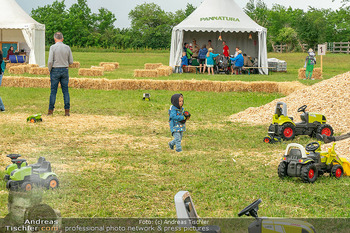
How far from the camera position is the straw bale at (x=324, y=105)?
38.0ft

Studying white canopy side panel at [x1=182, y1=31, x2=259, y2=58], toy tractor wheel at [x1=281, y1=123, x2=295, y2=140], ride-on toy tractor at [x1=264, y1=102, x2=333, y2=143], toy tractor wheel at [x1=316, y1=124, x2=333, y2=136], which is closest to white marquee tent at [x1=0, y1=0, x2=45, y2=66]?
white canopy side panel at [x1=182, y1=31, x2=259, y2=58]

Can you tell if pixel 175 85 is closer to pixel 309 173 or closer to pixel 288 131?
pixel 288 131

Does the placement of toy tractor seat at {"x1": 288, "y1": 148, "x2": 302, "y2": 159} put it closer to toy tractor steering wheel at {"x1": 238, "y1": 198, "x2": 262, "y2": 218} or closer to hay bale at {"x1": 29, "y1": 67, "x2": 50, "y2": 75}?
toy tractor steering wheel at {"x1": 238, "y1": 198, "x2": 262, "y2": 218}

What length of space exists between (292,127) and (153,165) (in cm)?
359

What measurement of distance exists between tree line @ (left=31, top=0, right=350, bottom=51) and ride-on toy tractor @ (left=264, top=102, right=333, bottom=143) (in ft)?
204

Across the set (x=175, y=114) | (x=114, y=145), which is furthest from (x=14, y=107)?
(x=175, y=114)

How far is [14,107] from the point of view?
1462cm

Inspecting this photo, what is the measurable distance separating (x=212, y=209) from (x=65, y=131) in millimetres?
5892

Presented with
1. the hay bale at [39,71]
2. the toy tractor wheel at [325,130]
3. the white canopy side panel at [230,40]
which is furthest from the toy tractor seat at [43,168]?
the white canopy side panel at [230,40]

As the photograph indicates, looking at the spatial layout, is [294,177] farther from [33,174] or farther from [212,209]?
[33,174]

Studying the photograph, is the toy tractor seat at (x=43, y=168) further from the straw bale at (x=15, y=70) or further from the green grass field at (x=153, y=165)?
the straw bale at (x=15, y=70)

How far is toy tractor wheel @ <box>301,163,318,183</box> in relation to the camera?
6.78m

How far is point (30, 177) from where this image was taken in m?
5.93

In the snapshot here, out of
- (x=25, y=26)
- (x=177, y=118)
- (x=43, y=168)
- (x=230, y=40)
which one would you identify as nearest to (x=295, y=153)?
(x=177, y=118)
